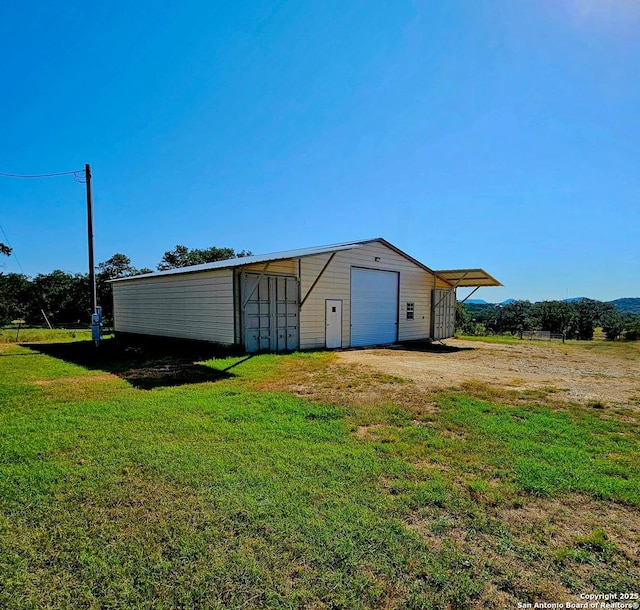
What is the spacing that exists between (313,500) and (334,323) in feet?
37.0

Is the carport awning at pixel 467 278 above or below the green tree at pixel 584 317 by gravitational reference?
above

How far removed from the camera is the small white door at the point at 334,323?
13.9 metres

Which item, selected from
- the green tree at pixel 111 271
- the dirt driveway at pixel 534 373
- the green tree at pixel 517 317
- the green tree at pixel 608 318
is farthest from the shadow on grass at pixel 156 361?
the green tree at pixel 608 318

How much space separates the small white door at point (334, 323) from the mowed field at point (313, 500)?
767 centimetres

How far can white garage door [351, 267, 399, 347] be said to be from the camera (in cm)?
1494

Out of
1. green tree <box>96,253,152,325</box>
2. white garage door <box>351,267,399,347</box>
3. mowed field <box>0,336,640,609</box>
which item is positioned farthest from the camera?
green tree <box>96,253,152,325</box>

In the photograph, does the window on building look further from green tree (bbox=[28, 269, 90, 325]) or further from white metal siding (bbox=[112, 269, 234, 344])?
green tree (bbox=[28, 269, 90, 325])

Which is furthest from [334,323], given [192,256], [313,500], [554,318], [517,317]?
[517,317]

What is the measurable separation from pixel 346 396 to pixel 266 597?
448 centimetres

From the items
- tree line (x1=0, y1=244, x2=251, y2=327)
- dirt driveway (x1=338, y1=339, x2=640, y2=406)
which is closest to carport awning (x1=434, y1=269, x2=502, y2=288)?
dirt driveway (x1=338, y1=339, x2=640, y2=406)

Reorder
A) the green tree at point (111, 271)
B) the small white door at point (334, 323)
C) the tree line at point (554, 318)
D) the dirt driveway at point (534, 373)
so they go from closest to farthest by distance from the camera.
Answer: the dirt driveway at point (534, 373) → the small white door at point (334, 323) → the green tree at point (111, 271) → the tree line at point (554, 318)

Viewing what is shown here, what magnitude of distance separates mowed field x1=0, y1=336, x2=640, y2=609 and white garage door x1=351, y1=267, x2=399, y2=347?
29.1 feet

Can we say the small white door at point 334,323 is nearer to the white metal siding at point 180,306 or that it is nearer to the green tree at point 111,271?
the white metal siding at point 180,306

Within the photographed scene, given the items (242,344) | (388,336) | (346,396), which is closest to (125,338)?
(242,344)
